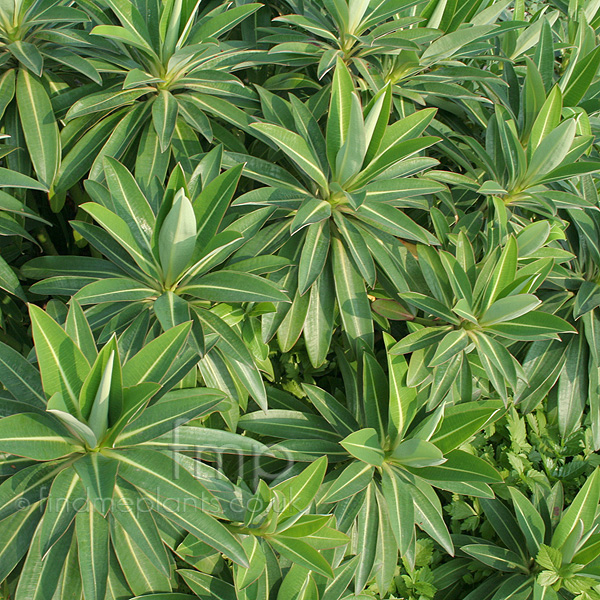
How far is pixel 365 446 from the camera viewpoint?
151 centimetres

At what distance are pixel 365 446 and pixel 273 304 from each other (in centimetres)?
49

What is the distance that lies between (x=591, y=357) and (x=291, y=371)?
3.76ft

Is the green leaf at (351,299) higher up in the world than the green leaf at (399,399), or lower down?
higher up

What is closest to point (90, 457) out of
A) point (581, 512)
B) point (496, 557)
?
point (496, 557)

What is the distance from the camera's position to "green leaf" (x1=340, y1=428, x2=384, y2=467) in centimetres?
146

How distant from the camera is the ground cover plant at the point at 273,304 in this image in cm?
120

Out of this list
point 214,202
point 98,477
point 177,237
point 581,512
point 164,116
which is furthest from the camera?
point 581,512

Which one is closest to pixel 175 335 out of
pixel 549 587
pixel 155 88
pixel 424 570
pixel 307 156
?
pixel 307 156

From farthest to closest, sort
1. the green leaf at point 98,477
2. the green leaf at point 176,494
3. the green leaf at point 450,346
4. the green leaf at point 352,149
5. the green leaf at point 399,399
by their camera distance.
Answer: the green leaf at point 399,399
the green leaf at point 450,346
the green leaf at point 352,149
the green leaf at point 176,494
the green leaf at point 98,477

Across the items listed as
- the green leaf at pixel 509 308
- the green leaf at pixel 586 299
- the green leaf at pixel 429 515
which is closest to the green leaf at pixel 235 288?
the green leaf at pixel 509 308

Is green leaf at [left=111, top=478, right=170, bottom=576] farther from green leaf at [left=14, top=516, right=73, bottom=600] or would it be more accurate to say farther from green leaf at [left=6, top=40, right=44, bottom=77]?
green leaf at [left=6, top=40, right=44, bottom=77]

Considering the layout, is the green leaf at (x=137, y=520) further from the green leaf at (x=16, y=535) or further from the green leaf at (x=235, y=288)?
the green leaf at (x=235, y=288)

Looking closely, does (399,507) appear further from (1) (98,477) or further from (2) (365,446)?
(1) (98,477)

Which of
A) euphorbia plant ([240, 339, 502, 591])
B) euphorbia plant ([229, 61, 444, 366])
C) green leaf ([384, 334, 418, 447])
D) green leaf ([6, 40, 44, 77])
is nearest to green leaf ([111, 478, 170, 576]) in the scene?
euphorbia plant ([240, 339, 502, 591])
